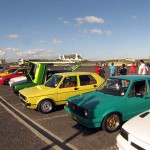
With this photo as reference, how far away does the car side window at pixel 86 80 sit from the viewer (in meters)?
8.91

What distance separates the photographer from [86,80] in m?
9.03

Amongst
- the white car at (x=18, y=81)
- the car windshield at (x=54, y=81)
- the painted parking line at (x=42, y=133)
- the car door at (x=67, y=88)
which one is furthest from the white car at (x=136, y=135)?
the white car at (x=18, y=81)

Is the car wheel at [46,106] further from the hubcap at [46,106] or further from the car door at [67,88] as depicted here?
the car door at [67,88]

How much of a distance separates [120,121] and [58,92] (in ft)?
10.1

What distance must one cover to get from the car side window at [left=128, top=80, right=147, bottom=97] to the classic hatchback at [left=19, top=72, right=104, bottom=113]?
8.99 ft

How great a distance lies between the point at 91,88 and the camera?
898 cm

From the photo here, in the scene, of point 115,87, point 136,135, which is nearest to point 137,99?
point 115,87

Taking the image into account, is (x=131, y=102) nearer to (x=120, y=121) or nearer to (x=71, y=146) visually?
(x=120, y=121)

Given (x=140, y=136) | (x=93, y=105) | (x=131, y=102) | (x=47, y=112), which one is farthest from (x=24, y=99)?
(x=140, y=136)

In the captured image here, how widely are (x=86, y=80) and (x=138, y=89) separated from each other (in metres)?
2.91

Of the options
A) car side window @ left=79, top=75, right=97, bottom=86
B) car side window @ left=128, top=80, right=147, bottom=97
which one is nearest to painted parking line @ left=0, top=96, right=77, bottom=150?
car side window @ left=128, top=80, right=147, bottom=97

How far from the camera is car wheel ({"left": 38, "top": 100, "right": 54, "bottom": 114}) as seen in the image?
8120mm

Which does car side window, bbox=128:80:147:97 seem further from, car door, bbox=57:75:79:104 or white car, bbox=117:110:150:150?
car door, bbox=57:75:79:104

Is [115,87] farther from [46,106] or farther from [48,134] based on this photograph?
[46,106]
